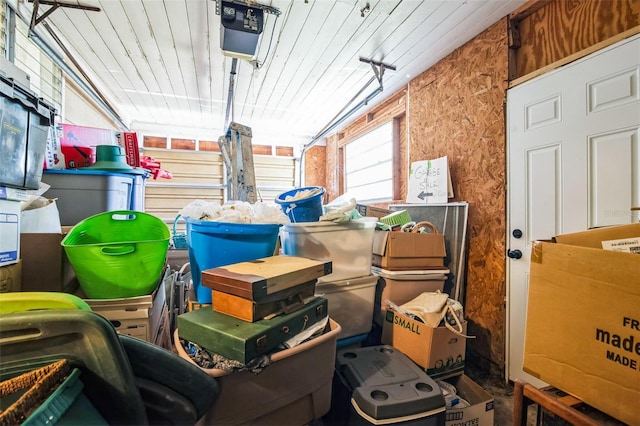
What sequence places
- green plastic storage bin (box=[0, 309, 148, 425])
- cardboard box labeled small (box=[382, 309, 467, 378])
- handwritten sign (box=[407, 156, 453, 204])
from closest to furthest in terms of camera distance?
green plastic storage bin (box=[0, 309, 148, 425]) → cardboard box labeled small (box=[382, 309, 467, 378]) → handwritten sign (box=[407, 156, 453, 204])

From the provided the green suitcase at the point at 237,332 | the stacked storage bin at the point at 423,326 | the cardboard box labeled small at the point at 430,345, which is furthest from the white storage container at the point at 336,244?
the green suitcase at the point at 237,332

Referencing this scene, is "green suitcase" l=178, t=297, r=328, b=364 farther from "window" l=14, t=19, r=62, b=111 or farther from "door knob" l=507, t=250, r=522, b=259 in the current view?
"window" l=14, t=19, r=62, b=111

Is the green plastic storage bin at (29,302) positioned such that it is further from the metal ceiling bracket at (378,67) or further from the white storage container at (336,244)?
the metal ceiling bracket at (378,67)

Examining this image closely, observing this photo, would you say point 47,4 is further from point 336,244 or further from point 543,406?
point 543,406

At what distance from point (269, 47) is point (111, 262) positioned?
217cm

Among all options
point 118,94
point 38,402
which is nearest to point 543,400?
point 38,402

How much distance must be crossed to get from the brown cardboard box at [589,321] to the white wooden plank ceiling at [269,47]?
75.0 inches

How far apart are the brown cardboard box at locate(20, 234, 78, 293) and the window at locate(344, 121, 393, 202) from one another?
10.6 feet

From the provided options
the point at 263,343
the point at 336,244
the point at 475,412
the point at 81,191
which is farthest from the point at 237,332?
the point at 81,191

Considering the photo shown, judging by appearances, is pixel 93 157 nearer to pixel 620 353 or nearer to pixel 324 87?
pixel 324 87

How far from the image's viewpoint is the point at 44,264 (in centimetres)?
131

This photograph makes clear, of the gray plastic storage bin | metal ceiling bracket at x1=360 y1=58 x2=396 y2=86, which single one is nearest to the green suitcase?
the gray plastic storage bin

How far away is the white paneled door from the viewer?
1518mm

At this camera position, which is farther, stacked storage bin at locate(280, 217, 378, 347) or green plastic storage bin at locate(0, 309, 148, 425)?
stacked storage bin at locate(280, 217, 378, 347)
